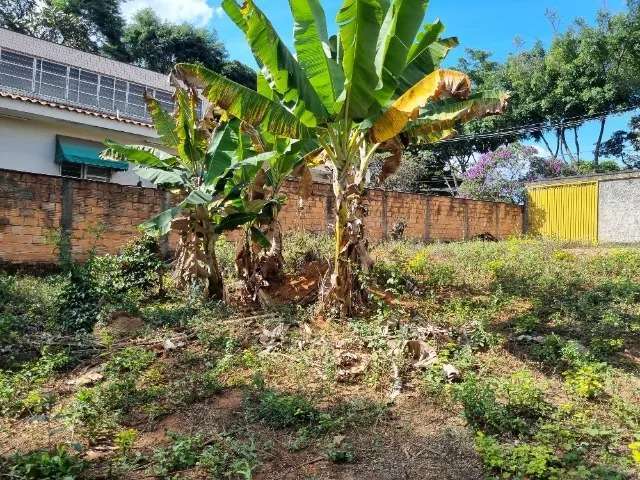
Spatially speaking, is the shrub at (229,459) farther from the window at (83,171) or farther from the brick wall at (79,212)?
the window at (83,171)

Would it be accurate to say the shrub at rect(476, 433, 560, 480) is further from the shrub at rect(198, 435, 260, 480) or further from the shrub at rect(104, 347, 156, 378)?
the shrub at rect(104, 347, 156, 378)

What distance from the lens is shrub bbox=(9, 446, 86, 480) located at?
10.3 feet

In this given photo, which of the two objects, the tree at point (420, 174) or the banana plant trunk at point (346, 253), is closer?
the banana plant trunk at point (346, 253)

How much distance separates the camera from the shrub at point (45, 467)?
313 cm

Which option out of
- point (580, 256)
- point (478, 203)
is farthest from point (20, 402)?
point (478, 203)

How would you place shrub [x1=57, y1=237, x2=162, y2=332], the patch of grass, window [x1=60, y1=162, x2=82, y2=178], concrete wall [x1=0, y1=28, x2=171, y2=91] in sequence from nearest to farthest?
1. the patch of grass
2. shrub [x1=57, y1=237, x2=162, y2=332]
3. window [x1=60, y1=162, x2=82, y2=178]
4. concrete wall [x1=0, y1=28, x2=171, y2=91]

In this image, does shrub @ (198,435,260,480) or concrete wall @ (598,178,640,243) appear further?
concrete wall @ (598,178,640,243)

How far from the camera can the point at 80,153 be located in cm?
1397

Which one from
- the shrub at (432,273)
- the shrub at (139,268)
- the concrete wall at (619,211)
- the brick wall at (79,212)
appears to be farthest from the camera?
the concrete wall at (619,211)

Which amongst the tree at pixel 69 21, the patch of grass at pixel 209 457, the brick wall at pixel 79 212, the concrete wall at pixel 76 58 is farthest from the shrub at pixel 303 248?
the tree at pixel 69 21

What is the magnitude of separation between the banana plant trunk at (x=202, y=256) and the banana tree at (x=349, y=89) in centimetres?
211

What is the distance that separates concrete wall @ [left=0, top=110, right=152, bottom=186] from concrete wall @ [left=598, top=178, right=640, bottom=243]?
1541 cm

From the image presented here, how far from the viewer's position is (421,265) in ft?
27.9

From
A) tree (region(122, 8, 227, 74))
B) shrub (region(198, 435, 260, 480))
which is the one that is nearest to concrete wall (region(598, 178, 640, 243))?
shrub (region(198, 435, 260, 480))
